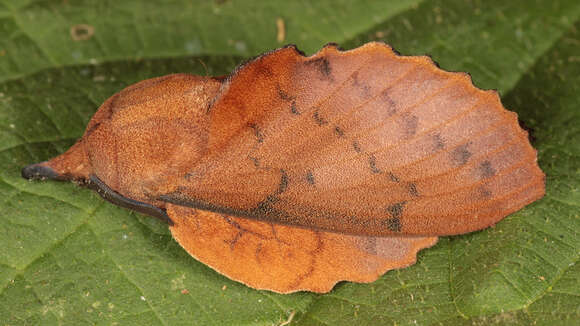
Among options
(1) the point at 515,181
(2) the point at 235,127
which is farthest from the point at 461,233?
(2) the point at 235,127

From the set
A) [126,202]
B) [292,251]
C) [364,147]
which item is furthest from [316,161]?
[126,202]

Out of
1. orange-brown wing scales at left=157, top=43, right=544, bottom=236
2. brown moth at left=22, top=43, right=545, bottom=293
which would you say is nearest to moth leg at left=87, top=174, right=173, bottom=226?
brown moth at left=22, top=43, right=545, bottom=293

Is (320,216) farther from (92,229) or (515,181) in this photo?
(92,229)

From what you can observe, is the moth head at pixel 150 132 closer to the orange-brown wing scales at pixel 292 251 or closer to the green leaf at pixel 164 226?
the orange-brown wing scales at pixel 292 251

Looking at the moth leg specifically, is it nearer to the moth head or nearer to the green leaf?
the moth head

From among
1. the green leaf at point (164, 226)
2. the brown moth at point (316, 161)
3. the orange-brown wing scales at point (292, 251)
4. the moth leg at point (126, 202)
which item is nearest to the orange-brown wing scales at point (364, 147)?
the brown moth at point (316, 161)

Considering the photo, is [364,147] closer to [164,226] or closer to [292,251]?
[292,251]
